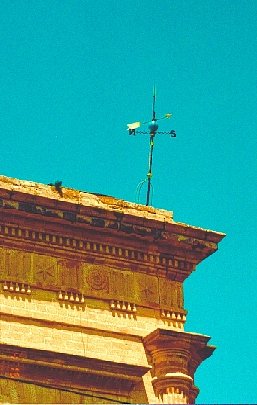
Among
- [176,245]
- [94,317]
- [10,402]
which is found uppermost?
[176,245]

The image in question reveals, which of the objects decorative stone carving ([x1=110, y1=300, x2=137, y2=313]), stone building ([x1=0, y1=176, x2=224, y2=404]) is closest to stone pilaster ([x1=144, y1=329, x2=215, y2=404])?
stone building ([x1=0, y1=176, x2=224, y2=404])

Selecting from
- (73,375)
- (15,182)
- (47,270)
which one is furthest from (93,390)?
(15,182)

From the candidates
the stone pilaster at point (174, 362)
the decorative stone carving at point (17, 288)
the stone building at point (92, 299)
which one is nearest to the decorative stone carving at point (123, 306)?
the stone building at point (92, 299)

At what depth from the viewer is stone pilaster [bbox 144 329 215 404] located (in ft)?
85.2

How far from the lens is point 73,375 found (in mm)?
25359

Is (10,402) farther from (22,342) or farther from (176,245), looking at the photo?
(176,245)

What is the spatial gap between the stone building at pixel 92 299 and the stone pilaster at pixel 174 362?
2cm

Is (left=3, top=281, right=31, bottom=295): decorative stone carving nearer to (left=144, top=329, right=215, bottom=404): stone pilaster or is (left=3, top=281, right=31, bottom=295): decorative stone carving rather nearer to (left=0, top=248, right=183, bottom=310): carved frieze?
(left=0, top=248, right=183, bottom=310): carved frieze

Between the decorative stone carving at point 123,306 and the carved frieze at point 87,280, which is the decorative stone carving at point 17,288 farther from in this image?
the decorative stone carving at point 123,306

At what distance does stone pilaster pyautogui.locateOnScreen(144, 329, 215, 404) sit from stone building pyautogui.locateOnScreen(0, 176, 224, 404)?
18 mm

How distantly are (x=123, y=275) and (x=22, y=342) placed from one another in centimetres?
266

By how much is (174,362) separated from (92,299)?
Answer: 182 centimetres

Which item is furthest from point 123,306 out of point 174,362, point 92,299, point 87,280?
point 174,362

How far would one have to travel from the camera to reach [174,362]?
26.2 m
